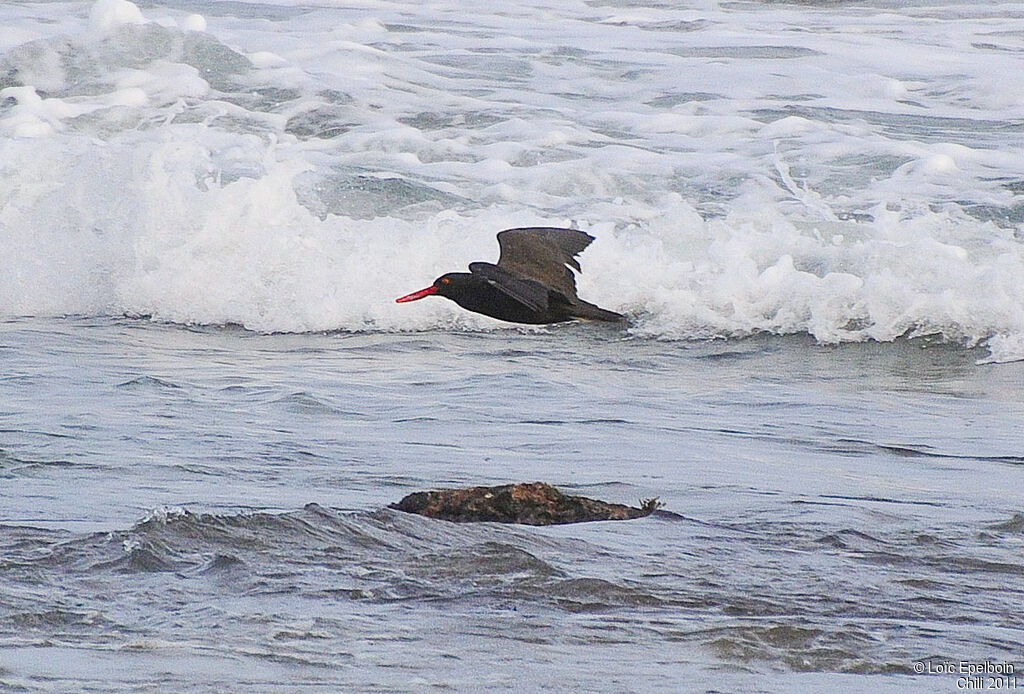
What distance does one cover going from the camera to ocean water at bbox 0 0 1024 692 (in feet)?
12.6

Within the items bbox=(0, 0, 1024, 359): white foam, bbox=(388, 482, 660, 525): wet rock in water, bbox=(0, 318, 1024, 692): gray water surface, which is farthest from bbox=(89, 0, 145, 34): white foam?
bbox=(388, 482, 660, 525): wet rock in water

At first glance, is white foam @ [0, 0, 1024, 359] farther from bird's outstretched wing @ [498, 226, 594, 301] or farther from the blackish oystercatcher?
the blackish oystercatcher

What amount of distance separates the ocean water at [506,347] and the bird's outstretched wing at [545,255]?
1.80 ft

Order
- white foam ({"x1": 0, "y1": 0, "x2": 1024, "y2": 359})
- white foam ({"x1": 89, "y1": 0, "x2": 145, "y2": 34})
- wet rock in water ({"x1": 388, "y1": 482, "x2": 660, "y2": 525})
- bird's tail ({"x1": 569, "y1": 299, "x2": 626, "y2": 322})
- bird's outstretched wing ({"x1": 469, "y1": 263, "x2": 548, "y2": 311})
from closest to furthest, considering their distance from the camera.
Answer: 1. wet rock in water ({"x1": 388, "y1": 482, "x2": 660, "y2": 525})
2. bird's outstretched wing ({"x1": 469, "y1": 263, "x2": 548, "y2": 311})
3. bird's tail ({"x1": 569, "y1": 299, "x2": 626, "y2": 322})
4. white foam ({"x1": 0, "y1": 0, "x2": 1024, "y2": 359})
5. white foam ({"x1": 89, "y1": 0, "x2": 145, "y2": 34})

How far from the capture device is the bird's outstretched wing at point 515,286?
6.28m

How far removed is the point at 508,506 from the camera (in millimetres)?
4746

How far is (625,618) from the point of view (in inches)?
154

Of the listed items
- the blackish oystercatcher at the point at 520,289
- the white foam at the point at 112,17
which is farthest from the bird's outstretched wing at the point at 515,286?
the white foam at the point at 112,17

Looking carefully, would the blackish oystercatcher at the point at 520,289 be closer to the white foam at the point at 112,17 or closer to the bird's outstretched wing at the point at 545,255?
the bird's outstretched wing at the point at 545,255

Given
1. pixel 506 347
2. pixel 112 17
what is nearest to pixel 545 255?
pixel 506 347

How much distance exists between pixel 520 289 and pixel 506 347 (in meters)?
2.04

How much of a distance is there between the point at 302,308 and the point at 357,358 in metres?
1.24

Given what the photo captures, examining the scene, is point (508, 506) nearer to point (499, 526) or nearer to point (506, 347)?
point (499, 526)

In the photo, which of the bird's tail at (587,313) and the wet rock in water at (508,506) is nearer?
the wet rock in water at (508,506)
